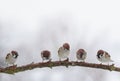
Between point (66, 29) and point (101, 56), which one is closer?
point (101, 56)

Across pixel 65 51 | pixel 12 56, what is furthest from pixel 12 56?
pixel 65 51

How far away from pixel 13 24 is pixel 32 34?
8cm

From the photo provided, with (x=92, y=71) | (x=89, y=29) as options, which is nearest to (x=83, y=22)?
(x=89, y=29)

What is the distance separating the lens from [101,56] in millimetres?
1154

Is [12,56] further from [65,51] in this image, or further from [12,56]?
[65,51]

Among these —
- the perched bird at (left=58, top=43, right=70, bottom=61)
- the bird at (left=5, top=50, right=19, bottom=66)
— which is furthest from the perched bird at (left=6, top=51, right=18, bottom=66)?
the perched bird at (left=58, top=43, right=70, bottom=61)

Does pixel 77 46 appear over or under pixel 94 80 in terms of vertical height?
over

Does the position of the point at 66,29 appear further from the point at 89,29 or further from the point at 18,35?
the point at 18,35

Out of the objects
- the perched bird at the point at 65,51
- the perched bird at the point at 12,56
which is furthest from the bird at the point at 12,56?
the perched bird at the point at 65,51

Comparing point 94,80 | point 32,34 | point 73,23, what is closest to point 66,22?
point 73,23

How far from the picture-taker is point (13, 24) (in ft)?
4.50

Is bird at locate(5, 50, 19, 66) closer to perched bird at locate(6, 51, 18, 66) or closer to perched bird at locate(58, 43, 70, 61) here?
perched bird at locate(6, 51, 18, 66)

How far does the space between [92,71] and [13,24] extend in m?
0.36

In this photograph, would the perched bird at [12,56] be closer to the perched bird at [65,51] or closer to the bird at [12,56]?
the bird at [12,56]
